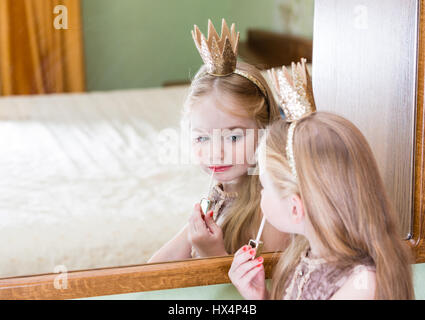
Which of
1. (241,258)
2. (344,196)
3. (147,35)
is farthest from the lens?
(147,35)

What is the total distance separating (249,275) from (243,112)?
24 centimetres

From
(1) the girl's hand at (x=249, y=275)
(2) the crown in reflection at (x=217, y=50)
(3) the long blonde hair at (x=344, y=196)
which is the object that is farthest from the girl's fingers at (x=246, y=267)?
(2) the crown in reflection at (x=217, y=50)

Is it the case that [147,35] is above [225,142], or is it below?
above

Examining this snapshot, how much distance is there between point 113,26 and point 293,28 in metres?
0.29

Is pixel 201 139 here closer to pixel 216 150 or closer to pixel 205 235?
pixel 216 150

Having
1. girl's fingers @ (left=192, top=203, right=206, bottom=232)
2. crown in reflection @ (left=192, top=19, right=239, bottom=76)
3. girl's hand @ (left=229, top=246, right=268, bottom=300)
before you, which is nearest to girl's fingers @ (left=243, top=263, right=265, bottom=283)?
girl's hand @ (left=229, top=246, right=268, bottom=300)

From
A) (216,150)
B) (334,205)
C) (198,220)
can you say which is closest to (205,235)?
(198,220)

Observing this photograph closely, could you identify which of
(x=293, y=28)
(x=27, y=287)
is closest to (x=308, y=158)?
(x=293, y=28)

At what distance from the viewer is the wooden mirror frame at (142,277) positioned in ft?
2.55

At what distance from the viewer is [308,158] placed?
26.2 inches

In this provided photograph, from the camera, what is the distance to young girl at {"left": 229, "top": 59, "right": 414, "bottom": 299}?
0.67 meters

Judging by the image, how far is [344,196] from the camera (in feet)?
2.18

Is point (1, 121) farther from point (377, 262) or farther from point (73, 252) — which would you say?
point (377, 262)

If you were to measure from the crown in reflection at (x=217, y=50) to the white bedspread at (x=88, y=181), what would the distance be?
2.5 inches
